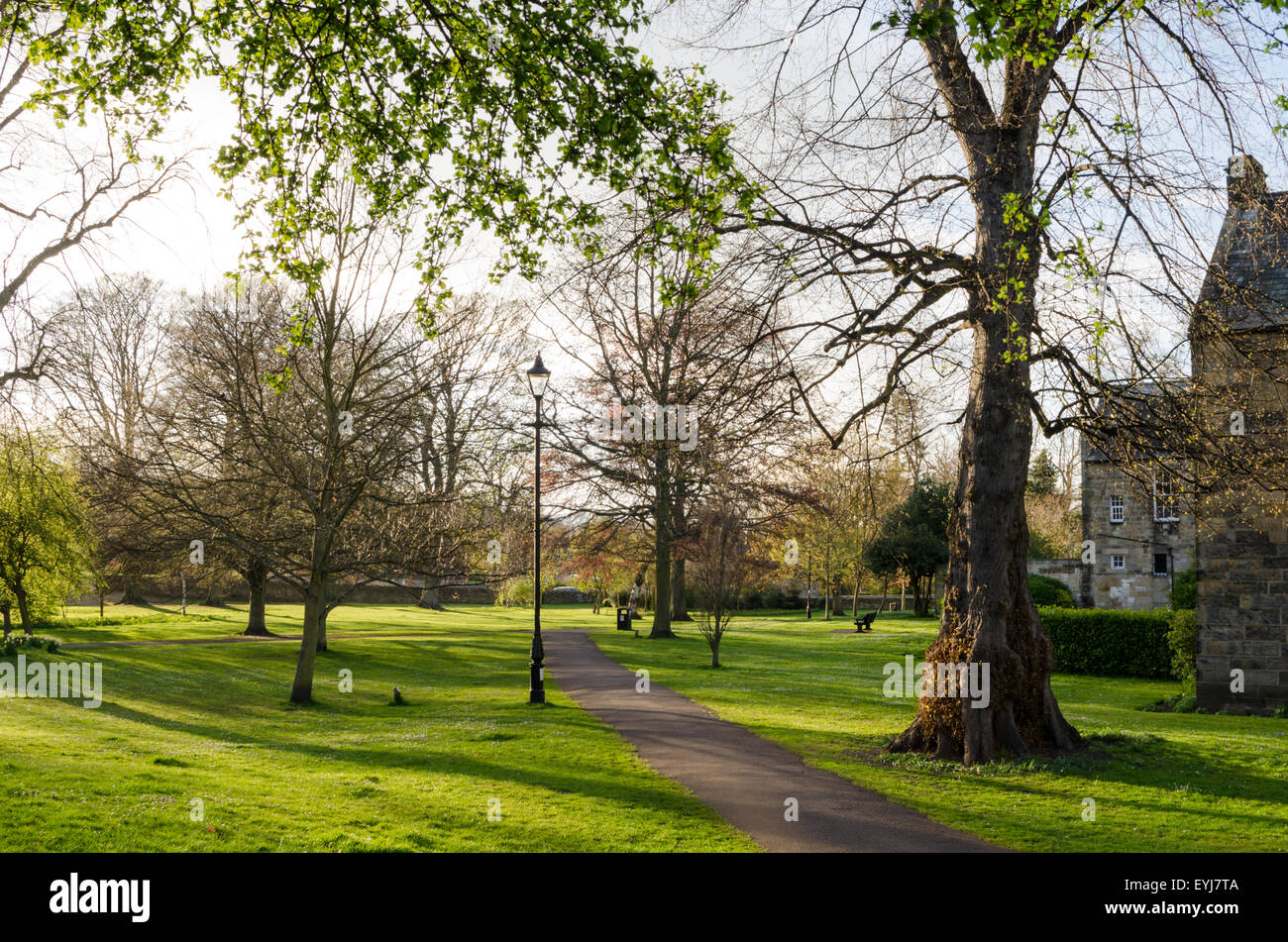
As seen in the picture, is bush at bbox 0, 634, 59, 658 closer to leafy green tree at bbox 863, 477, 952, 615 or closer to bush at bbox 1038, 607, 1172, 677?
bush at bbox 1038, 607, 1172, 677

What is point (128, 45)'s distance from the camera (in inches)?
289

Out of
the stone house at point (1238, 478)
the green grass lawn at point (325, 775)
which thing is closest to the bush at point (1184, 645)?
the stone house at point (1238, 478)

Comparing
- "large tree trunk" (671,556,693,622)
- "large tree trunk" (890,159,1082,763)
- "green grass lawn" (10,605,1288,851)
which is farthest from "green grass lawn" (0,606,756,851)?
"large tree trunk" (671,556,693,622)

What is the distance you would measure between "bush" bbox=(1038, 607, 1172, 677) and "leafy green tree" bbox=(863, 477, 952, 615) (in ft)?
55.1

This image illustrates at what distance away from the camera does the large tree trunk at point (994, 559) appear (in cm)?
1020

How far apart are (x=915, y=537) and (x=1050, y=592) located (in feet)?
28.4

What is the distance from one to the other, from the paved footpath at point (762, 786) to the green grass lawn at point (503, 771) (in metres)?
0.32

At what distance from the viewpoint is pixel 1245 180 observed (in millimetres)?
8695

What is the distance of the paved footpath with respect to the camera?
7.21 metres

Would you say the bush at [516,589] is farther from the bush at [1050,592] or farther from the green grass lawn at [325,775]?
the bush at [1050,592]

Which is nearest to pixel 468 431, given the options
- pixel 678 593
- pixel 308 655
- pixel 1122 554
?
pixel 308 655

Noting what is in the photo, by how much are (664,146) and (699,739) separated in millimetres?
8382

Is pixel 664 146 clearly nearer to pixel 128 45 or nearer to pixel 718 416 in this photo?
pixel 718 416

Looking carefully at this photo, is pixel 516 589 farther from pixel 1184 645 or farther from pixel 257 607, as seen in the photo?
pixel 1184 645
